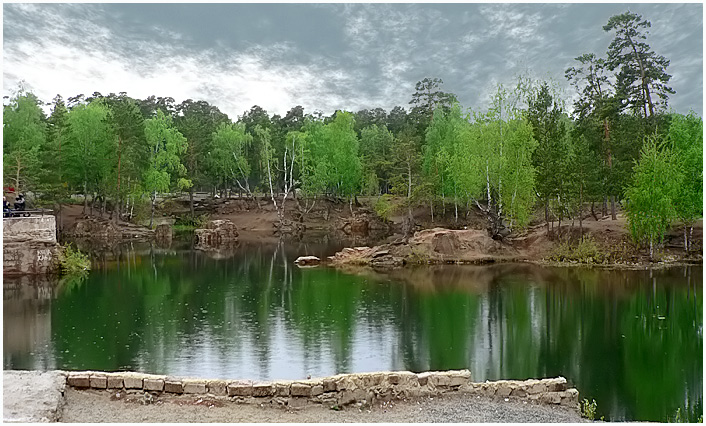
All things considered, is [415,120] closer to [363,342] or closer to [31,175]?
[31,175]

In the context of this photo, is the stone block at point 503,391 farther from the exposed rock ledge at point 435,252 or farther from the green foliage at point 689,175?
the green foliage at point 689,175

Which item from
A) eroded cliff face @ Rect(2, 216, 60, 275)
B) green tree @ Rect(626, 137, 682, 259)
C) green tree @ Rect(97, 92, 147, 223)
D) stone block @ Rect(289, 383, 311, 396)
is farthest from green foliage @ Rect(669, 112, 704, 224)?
green tree @ Rect(97, 92, 147, 223)

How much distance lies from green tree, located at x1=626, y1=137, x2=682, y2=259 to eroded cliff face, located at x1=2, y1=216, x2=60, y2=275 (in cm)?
2612

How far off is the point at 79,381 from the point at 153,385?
121 centimetres

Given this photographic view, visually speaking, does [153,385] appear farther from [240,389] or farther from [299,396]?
[299,396]

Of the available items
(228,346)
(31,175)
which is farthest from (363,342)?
(31,175)

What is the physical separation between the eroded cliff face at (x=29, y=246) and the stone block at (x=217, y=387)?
18326 mm

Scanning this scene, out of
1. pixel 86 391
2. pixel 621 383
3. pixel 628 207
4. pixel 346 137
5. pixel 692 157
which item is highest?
pixel 346 137

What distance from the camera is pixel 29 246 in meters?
25.8

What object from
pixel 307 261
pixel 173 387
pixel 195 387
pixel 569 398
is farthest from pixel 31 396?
pixel 307 261

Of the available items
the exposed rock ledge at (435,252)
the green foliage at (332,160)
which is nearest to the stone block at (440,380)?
the exposed rock ledge at (435,252)

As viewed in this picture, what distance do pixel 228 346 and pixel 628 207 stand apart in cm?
2222

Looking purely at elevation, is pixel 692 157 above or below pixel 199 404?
above

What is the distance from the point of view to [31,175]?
3588 cm
